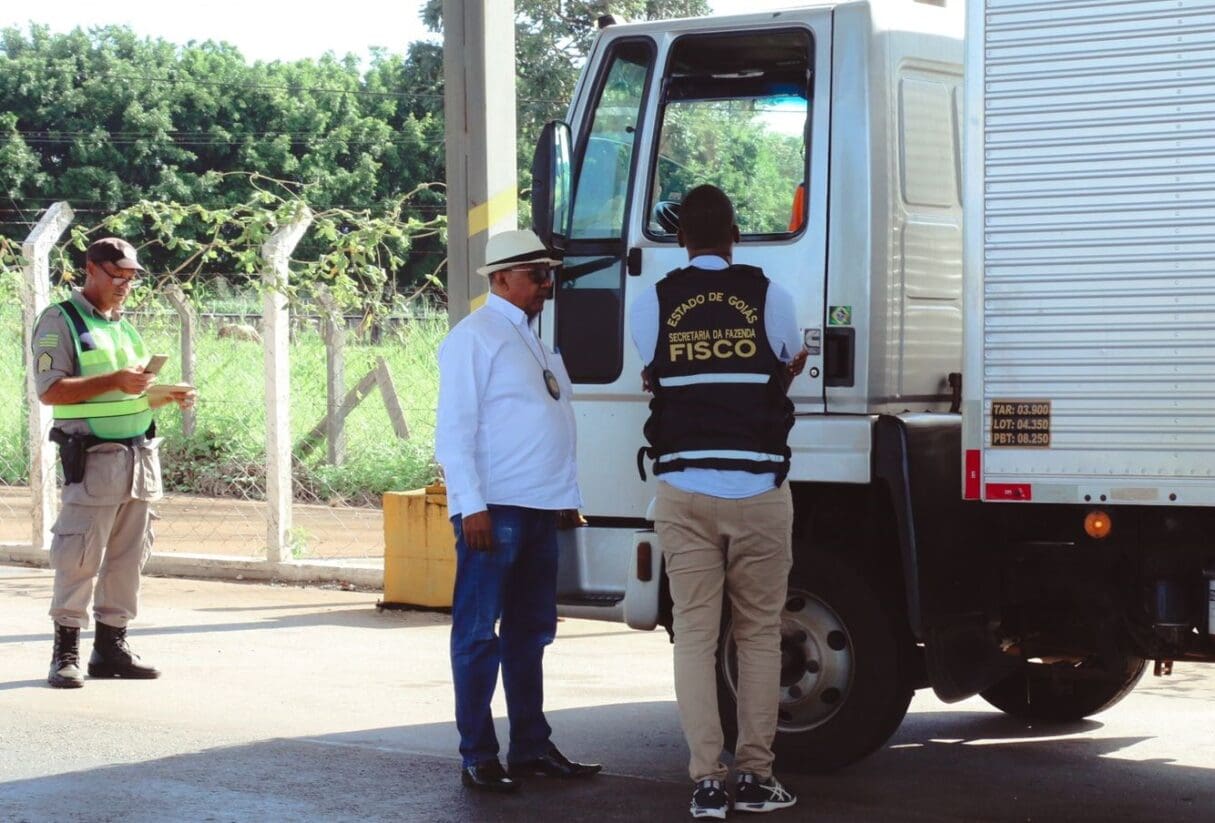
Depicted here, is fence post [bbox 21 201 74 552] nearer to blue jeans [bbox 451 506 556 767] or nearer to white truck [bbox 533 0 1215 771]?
white truck [bbox 533 0 1215 771]

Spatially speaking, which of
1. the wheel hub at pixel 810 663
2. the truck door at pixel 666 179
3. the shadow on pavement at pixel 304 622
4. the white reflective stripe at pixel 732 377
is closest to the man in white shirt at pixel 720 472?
the white reflective stripe at pixel 732 377

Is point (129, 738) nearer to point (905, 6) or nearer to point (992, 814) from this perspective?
point (992, 814)

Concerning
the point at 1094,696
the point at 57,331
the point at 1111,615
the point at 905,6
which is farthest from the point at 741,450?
the point at 57,331

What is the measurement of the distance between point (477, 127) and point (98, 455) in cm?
256

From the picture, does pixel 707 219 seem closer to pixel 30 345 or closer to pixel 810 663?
pixel 810 663

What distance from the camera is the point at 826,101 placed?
250 inches

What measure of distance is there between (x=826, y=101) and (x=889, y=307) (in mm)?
776

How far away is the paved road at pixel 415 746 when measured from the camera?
593 cm

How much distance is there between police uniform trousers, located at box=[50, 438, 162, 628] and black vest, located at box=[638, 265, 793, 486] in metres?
3.29

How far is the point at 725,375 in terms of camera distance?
573 cm

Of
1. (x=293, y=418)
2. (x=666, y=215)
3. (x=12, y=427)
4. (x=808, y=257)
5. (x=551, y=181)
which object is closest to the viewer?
(x=808, y=257)

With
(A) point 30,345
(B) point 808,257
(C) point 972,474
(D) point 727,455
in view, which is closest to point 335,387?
(A) point 30,345

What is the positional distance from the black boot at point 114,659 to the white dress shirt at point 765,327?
3.48 meters

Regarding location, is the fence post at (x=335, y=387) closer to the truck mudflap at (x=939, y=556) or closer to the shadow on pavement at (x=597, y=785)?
the shadow on pavement at (x=597, y=785)
